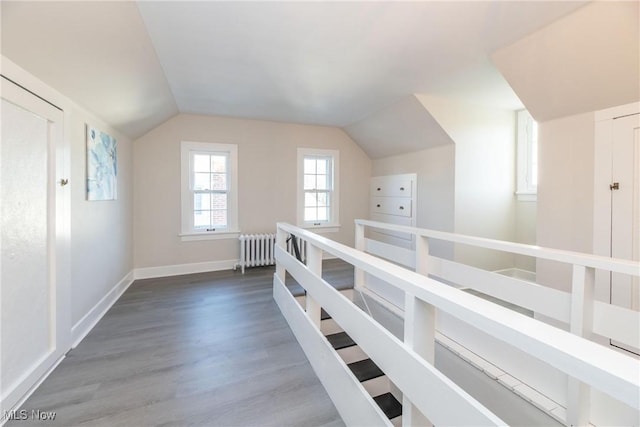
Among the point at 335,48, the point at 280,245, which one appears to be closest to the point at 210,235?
the point at 280,245

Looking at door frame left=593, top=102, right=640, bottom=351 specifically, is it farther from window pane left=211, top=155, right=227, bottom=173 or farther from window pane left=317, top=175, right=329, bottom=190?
window pane left=211, top=155, right=227, bottom=173

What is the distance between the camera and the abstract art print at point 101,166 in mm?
2396

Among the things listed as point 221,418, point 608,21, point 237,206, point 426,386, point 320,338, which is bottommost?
point 221,418

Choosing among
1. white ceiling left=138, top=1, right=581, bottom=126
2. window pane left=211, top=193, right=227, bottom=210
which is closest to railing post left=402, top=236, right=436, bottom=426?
white ceiling left=138, top=1, right=581, bottom=126

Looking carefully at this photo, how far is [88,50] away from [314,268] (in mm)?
2018

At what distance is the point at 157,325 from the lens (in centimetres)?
250

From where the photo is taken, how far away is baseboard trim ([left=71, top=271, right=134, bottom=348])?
2188 millimetres

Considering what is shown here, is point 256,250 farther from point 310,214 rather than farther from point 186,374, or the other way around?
point 186,374

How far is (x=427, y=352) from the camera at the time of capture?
941 millimetres

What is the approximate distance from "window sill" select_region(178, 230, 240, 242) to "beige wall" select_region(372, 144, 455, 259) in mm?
2811

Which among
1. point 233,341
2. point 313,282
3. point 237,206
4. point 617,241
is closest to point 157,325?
point 233,341

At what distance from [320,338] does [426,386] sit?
1002 mm

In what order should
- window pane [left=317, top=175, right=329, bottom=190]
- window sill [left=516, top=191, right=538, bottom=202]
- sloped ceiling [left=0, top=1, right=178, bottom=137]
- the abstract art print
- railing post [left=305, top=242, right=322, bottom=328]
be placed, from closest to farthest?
1. sloped ceiling [left=0, top=1, right=178, bottom=137]
2. railing post [left=305, top=242, right=322, bottom=328]
3. the abstract art print
4. window sill [left=516, top=191, right=538, bottom=202]
5. window pane [left=317, top=175, right=329, bottom=190]

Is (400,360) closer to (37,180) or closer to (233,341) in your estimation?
(233,341)
